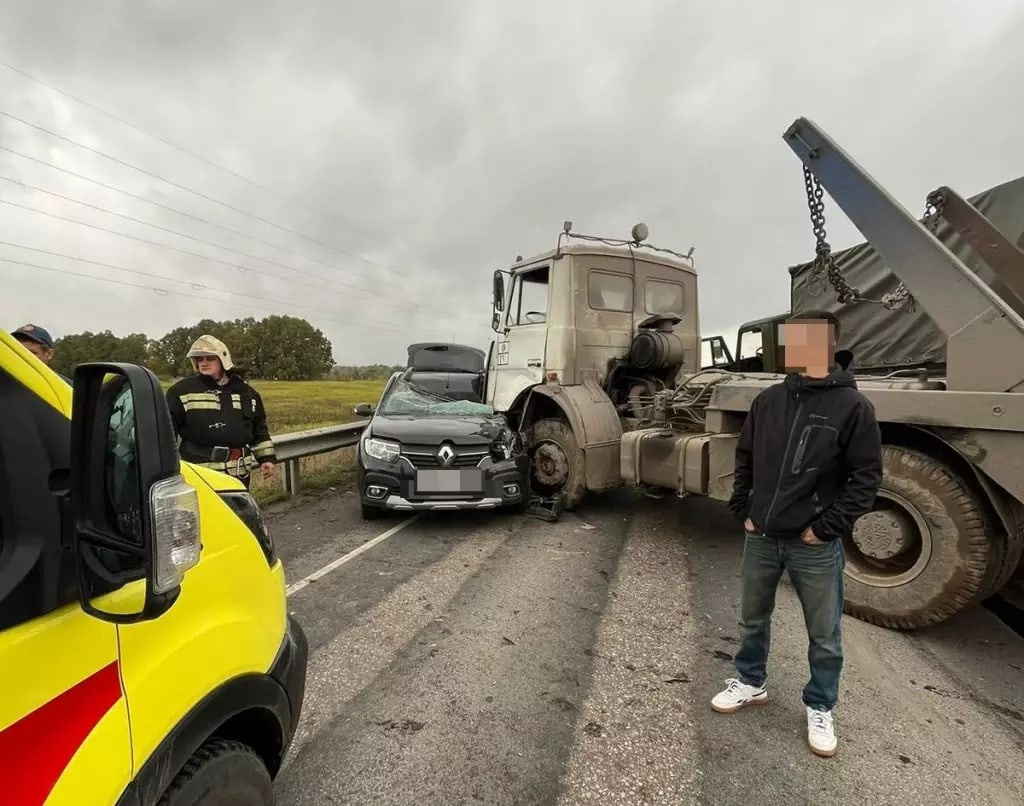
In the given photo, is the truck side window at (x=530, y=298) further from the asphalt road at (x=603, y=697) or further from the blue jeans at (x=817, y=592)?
the blue jeans at (x=817, y=592)

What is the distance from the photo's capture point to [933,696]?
2.67 metres

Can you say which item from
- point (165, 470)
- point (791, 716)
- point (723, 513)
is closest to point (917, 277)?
point (791, 716)

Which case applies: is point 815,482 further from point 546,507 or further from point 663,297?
point 663,297

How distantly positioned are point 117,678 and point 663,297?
21.5 feet

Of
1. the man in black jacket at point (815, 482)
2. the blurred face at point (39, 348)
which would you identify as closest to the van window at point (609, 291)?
the man in black jacket at point (815, 482)

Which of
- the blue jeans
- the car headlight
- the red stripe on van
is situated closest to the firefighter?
the car headlight

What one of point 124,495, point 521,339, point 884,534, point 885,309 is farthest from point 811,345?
point 885,309

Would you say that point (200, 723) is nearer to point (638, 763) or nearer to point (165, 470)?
point (165, 470)

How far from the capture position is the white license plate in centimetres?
503

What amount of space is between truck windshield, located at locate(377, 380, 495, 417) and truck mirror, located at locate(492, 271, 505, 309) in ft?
4.38

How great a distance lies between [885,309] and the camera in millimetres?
6395

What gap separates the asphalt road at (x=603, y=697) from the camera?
208 centimetres

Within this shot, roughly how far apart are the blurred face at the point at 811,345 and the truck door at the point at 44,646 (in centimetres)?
241

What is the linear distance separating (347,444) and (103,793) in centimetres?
693
